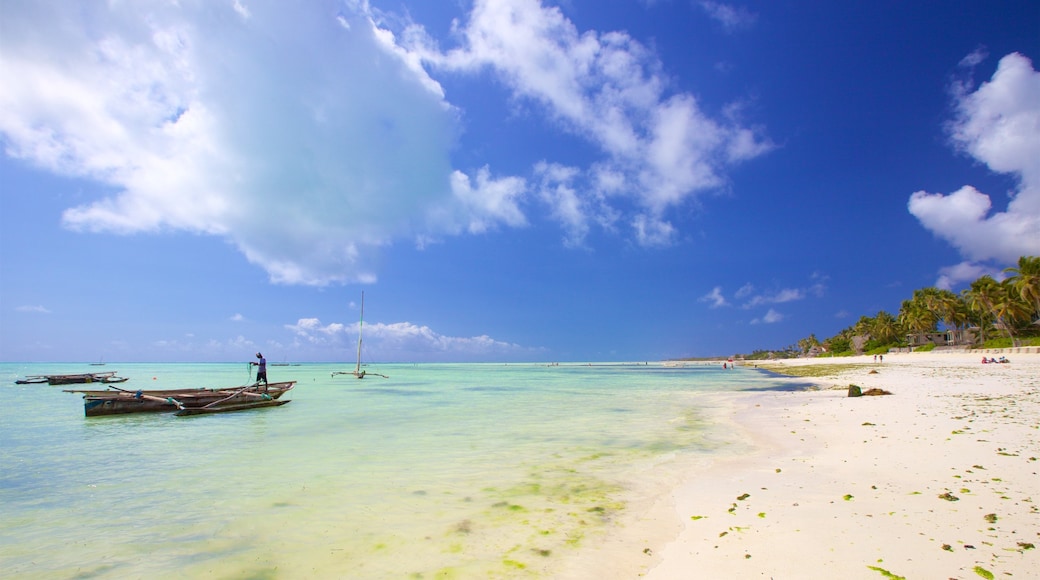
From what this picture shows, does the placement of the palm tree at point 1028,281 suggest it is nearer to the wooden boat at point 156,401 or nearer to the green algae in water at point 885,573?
the green algae in water at point 885,573

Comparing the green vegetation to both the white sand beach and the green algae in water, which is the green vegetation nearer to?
the white sand beach

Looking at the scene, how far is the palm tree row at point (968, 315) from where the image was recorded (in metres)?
58.2

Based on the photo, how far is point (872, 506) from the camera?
6.27 m

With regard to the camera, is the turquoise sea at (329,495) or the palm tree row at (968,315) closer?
the turquoise sea at (329,495)

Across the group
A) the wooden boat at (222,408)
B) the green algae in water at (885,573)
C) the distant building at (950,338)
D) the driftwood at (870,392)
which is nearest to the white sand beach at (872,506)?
the green algae in water at (885,573)

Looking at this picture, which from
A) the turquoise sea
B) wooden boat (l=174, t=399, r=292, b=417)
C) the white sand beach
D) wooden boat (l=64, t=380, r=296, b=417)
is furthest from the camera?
wooden boat (l=174, t=399, r=292, b=417)

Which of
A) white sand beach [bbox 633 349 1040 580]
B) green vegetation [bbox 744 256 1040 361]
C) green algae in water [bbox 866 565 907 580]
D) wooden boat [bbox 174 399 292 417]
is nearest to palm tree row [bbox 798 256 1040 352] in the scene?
green vegetation [bbox 744 256 1040 361]

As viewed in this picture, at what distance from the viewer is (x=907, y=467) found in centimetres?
804

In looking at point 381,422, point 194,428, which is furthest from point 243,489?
point 194,428

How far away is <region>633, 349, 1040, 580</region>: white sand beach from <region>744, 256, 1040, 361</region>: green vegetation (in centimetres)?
7077

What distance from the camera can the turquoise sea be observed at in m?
5.82

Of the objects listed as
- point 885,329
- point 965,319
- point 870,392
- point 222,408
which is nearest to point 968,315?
point 965,319

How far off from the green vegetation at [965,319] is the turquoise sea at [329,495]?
2878 inches

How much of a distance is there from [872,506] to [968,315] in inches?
4152
